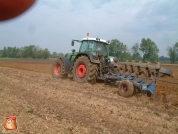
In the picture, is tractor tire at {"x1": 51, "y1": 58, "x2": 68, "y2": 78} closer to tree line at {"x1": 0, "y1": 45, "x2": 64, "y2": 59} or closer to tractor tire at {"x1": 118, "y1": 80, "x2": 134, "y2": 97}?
tractor tire at {"x1": 118, "y1": 80, "x2": 134, "y2": 97}

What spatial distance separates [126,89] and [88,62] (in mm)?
2379

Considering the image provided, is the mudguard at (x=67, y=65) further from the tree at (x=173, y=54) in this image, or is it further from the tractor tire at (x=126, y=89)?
the tree at (x=173, y=54)

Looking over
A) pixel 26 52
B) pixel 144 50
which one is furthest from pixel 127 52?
pixel 26 52

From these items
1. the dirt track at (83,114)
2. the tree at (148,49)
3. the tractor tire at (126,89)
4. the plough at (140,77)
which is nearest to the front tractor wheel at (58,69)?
the plough at (140,77)

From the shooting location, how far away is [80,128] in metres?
3.55

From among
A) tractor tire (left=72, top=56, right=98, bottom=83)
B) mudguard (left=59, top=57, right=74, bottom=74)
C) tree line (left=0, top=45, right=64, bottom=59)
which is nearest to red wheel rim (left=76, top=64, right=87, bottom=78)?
tractor tire (left=72, top=56, right=98, bottom=83)

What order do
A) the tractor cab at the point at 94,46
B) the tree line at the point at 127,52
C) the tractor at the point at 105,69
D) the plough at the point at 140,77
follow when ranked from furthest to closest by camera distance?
the tree line at the point at 127,52, the tractor cab at the point at 94,46, the tractor at the point at 105,69, the plough at the point at 140,77

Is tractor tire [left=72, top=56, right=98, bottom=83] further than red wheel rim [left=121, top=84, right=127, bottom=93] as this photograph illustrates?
Yes

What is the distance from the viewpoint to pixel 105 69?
27.8 ft

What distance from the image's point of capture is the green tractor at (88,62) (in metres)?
8.09

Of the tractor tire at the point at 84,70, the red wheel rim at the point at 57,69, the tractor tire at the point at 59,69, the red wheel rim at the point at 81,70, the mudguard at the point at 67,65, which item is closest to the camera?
the tractor tire at the point at 84,70

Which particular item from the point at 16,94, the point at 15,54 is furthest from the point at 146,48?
the point at 16,94

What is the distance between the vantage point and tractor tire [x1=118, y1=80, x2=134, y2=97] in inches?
243

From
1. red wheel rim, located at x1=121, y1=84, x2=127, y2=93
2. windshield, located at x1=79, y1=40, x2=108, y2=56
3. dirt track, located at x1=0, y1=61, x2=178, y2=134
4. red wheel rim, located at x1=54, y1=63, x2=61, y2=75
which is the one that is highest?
windshield, located at x1=79, y1=40, x2=108, y2=56
